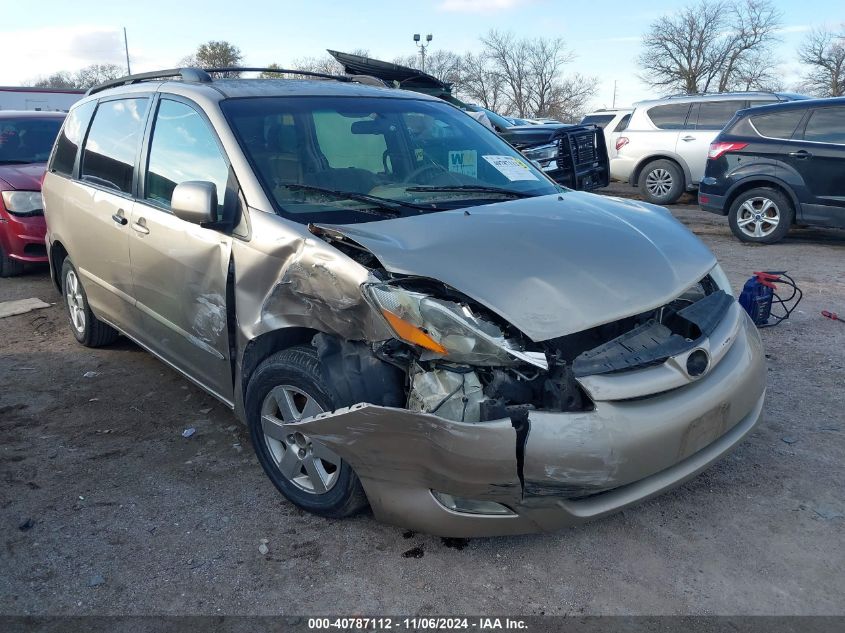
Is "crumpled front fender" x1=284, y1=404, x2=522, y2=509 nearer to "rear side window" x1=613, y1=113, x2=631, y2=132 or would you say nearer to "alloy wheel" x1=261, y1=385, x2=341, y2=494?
"alloy wheel" x1=261, y1=385, x2=341, y2=494

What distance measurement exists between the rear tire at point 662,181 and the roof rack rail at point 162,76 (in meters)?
9.57

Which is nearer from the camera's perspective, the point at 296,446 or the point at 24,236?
the point at 296,446

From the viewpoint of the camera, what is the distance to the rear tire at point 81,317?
16.5 feet

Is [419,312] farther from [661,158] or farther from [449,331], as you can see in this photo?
[661,158]

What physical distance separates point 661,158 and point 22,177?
9.72m

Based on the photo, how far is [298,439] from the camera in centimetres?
292

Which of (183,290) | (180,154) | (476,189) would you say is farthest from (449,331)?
(180,154)

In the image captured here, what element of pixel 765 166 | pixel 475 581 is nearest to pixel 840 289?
pixel 765 166

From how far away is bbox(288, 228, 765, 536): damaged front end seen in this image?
2326 mm

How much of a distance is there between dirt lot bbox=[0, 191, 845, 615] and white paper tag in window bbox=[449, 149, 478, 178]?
1.80m

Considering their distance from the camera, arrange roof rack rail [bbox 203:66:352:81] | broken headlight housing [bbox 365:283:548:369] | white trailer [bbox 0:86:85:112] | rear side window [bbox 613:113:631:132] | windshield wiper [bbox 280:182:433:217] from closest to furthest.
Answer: broken headlight housing [bbox 365:283:548:369] → windshield wiper [bbox 280:182:433:217] → roof rack rail [bbox 203:66:352:81] → rear side window [bbox 613:113:631:132] → white trailer [bbox 0:86:85:112]

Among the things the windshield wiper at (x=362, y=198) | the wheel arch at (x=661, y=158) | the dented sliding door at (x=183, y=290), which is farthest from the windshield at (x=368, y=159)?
the wheel arch at (x=661, y=158)

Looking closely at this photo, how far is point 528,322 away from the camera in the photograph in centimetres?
243

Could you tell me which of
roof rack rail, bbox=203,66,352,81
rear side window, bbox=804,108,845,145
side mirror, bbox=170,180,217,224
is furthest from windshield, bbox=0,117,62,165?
rear side window, bbox=804,108,845,145
